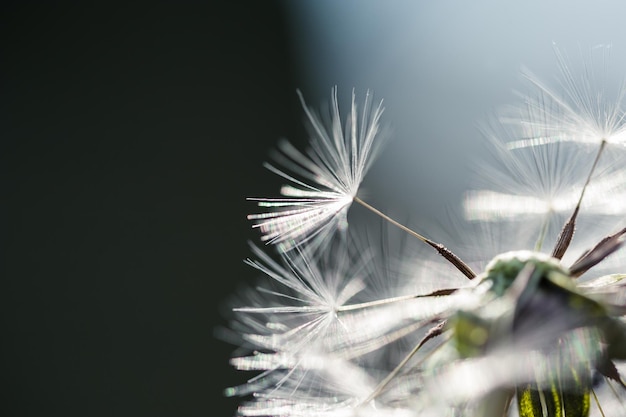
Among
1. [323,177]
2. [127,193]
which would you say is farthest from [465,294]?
[127,193]

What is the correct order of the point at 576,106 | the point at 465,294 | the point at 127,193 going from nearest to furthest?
the point at 465,294 → the point at 576,106 → the point at 127,193

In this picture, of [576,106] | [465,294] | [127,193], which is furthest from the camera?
[127,193]

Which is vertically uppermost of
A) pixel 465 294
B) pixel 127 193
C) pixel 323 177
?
pixel 127 193

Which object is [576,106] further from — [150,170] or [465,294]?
[150,170]

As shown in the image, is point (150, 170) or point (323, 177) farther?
point (150, 170)

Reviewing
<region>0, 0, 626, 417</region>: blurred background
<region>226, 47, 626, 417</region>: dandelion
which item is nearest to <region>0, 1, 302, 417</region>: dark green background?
<region>0, 0, 626, 417</region>: blurred background

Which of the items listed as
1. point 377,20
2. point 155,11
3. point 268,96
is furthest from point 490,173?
point 155,11

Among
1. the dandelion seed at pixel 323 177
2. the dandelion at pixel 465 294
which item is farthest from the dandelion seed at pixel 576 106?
the dandelion seed at pixel 323 177
